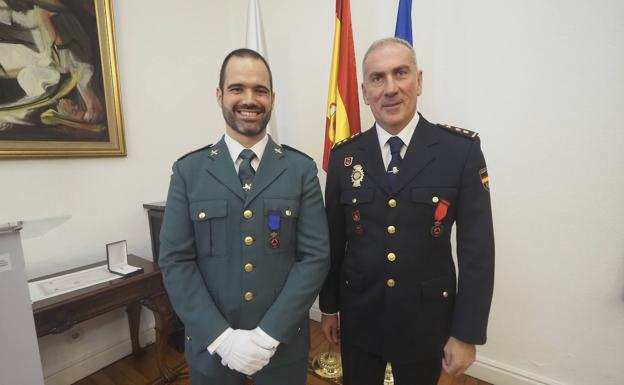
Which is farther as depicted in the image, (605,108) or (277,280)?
(605,108)

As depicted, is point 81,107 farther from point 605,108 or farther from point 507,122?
point 605,108

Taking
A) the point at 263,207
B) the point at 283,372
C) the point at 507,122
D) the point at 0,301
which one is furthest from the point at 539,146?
the point at 0,301

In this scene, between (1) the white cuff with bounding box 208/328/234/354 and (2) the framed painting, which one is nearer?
(1) the white cuff with bounding box 208/328/234/354

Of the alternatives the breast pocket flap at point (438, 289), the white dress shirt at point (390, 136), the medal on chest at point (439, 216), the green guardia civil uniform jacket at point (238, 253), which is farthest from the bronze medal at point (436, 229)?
the green guardia civil uniform jacket at point (238, 253)

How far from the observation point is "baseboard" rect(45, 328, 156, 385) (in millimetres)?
1783

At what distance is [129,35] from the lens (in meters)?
2.00

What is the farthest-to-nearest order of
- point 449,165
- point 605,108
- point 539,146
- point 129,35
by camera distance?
point 129,35 < point 539,146 < point 605,108 < point 449,165

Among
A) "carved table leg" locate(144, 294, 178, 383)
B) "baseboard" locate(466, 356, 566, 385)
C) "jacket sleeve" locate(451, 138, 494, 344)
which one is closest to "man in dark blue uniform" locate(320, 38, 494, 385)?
"jacket sleeve" locate(451, 138, 494, 344)

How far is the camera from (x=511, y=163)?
1.61 m

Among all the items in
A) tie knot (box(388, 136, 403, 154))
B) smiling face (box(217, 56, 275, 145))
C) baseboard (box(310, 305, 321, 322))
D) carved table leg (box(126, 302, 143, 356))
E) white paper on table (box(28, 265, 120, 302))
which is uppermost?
smiling face (box(217, 56, 275, 145))

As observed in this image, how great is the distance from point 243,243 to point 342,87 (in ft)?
4.27

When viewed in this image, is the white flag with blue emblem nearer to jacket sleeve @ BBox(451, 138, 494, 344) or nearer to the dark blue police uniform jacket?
the dark blue police uniform jacket

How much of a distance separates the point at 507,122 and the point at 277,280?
1.50 metres

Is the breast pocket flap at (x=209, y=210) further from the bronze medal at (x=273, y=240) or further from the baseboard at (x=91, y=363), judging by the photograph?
the baseboard at (x=91, y=363)
